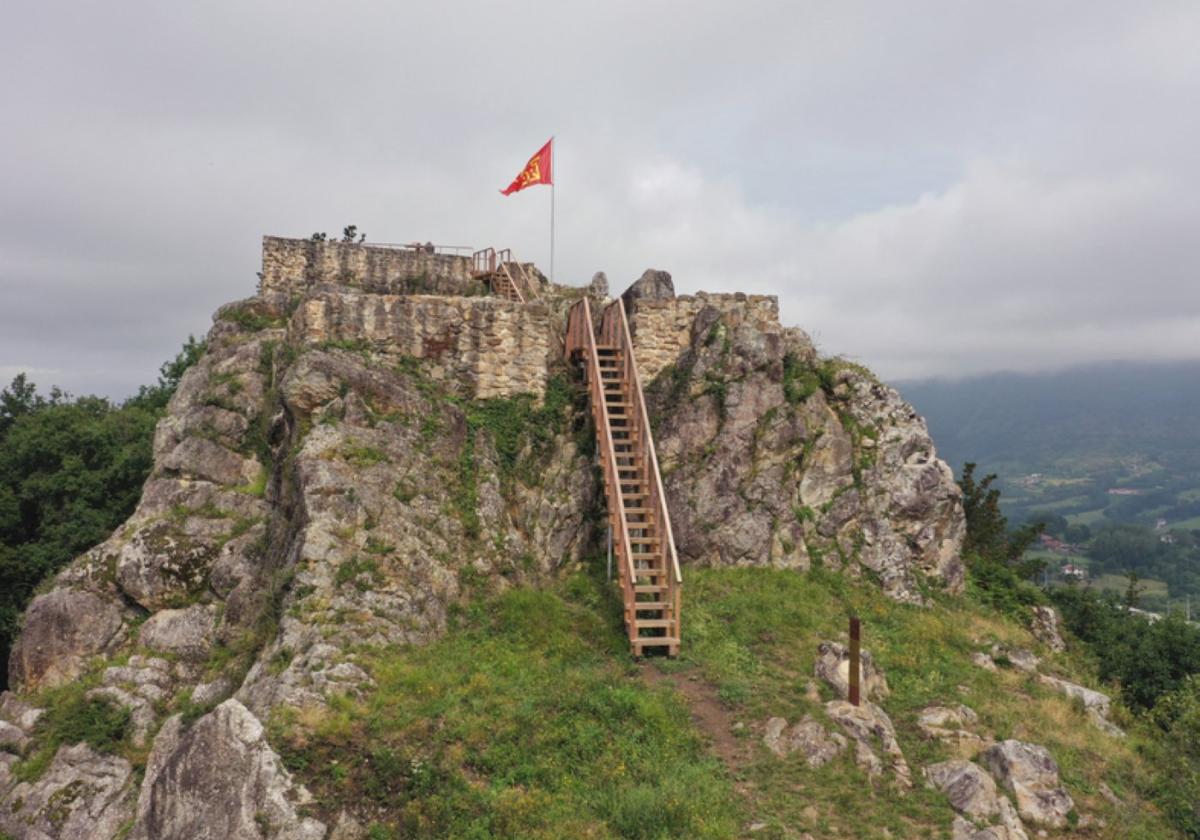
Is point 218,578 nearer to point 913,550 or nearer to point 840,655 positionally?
point 840,655

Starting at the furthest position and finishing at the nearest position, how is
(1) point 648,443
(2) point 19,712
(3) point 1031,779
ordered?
1. (1) point 648,443
2. (2) point 19,712
3. (3) point 1031,779

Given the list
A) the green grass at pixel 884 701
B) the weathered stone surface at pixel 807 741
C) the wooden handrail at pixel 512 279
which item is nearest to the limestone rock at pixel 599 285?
the wooden handrail at pixel 512 279

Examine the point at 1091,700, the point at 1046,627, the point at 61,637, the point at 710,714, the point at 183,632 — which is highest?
the point at 183,632

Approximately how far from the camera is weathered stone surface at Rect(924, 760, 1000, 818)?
11.0 m

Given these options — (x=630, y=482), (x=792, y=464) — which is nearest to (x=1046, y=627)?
(x=792, y=464)

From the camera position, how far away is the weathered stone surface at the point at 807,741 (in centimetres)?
1169

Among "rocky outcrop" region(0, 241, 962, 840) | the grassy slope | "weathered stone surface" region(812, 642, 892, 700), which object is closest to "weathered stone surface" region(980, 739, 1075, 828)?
the grassy slope

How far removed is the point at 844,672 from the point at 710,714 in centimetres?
286

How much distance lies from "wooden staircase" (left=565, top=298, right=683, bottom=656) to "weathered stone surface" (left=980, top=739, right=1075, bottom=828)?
233 inches

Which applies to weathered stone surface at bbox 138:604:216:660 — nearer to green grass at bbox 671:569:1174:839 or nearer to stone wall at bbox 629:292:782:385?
green grass at bbox 671:569:1174:839

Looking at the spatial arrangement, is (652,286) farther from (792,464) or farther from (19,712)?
(19,712)

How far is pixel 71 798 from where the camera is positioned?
14148 mm

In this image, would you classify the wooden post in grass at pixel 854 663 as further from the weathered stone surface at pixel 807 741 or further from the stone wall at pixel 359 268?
the stone wall at pixel 359 268

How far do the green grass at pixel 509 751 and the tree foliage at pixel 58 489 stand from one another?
20.2 m
